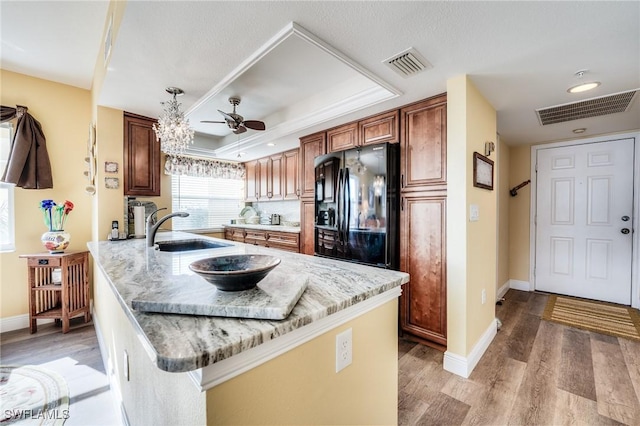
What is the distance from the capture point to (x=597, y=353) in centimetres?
233

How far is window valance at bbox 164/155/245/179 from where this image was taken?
4.24 meters

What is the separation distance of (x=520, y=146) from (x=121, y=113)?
5378 millimetres

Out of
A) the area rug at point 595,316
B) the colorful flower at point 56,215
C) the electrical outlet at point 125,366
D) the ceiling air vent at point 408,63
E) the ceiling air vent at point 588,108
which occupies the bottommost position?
the area rug at point 595,316

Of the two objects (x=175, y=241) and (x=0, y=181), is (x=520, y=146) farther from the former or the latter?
(x=0, y=181)

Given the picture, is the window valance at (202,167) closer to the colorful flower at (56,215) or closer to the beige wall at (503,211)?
the colorful flower at (56,215)

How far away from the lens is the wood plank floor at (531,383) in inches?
64.8

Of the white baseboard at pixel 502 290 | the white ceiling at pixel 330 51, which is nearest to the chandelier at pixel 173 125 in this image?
the white ceiling at pixel 330 51

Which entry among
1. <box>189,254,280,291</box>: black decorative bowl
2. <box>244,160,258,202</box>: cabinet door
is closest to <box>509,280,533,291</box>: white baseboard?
<box>244,160,258,202</box>: cabinet door

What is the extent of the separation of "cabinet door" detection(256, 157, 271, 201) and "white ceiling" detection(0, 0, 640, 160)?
156 centimetres

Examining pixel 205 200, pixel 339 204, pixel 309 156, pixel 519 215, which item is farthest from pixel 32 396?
pixel 519 215

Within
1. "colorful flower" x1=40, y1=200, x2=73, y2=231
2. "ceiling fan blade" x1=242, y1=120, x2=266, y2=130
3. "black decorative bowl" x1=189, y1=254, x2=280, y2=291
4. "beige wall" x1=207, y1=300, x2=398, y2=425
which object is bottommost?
"beige wall" x1=207, y1=300, x2=398, y2=425

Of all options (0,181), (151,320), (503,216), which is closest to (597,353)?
(503,216)

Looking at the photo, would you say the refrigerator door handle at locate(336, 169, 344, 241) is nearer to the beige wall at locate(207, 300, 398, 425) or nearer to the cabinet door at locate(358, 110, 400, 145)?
the cabinet door at locate(358, 110, 400, 145)

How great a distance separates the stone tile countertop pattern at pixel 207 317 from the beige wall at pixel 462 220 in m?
1.12
